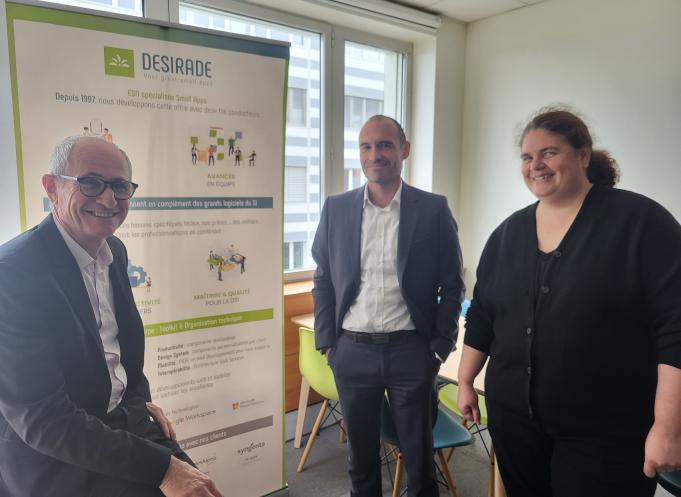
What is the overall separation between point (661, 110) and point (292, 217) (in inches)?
99.2

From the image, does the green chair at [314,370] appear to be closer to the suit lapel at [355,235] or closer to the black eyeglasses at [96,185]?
the suit lapel at [355,235]

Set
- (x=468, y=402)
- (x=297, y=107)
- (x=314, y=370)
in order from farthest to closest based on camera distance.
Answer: (x=297, y=107) < (x=314, y=370) < (x=468, y=402)

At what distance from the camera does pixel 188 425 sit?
79.5 inches

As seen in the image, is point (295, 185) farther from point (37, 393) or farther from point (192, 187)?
point (37, 393)

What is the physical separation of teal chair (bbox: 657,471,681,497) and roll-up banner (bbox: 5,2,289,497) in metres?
1.51

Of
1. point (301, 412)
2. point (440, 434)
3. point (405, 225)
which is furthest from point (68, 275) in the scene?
point (301, 412)

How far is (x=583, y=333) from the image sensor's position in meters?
1.23

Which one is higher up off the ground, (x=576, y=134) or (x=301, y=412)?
(x=576, y=134)

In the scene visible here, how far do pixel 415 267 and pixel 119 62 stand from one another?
1329 mm

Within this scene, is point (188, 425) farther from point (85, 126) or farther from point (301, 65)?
point (301, 65)

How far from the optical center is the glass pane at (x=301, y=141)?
3.47m

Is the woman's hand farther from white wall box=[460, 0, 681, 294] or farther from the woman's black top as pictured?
white wall box=[460, 0, 681, 294]

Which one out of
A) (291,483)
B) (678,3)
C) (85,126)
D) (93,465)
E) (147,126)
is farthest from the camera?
(678,3)

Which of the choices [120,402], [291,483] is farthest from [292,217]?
[120,402]
